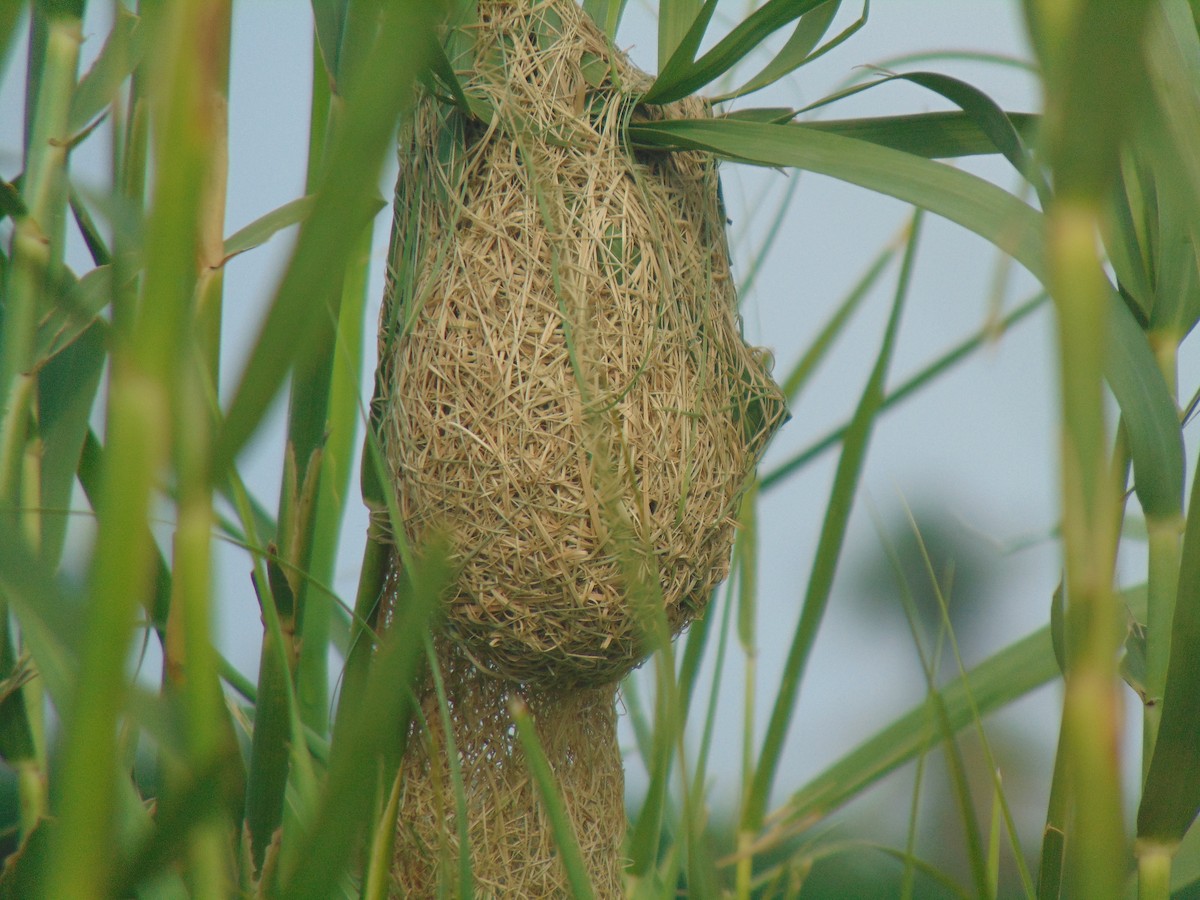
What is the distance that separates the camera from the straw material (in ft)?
1.81

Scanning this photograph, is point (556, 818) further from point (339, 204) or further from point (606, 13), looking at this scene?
point (606, 13)

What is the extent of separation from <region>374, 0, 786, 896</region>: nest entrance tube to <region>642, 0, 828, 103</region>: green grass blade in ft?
0.10

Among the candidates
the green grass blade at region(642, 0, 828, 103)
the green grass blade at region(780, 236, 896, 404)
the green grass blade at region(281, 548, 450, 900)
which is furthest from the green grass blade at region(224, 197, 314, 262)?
the green grass blade at region(281, 548, 450, 900)

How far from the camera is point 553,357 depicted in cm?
48

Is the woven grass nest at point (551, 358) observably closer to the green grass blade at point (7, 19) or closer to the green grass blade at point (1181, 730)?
the green grass blade at point (1181, 730)

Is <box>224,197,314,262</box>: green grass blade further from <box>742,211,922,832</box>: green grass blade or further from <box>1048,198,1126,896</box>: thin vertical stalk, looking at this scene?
<box>1048,198,1126,896</box>: thin vertical stalk

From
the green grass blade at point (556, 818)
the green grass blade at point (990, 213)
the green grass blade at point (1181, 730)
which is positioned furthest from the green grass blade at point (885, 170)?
the green grass blade at point (556, 818)

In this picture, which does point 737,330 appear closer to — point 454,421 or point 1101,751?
point 454,421

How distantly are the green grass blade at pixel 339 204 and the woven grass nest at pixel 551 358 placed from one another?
0.36 meters

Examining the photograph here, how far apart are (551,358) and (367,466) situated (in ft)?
0.48

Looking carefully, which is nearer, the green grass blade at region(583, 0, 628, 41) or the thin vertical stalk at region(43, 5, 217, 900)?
the thin vertical stalk at region(43, 5, 217, 900)

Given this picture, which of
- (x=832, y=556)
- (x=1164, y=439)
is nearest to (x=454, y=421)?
(x=832, y=556)

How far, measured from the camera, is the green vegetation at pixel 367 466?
0.30ft

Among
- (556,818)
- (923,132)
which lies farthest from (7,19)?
(923,132)
